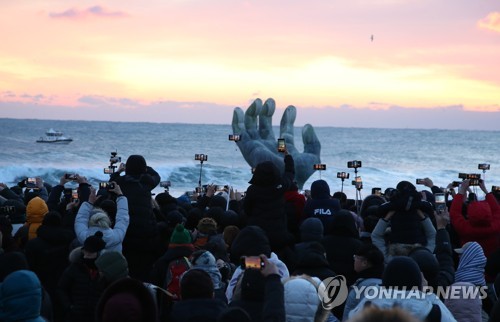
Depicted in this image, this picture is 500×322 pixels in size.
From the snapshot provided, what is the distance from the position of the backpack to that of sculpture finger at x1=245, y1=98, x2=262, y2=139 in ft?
38.0

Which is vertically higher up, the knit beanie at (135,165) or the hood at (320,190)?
the knit beanie at (135,165)

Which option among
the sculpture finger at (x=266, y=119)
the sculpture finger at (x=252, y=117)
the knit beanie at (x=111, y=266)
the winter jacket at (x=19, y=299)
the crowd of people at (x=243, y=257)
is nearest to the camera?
the winter jacket at (x=19, y=299)

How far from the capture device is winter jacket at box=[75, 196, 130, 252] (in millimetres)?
6094

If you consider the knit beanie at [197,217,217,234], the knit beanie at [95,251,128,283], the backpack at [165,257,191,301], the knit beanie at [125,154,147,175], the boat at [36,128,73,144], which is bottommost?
the boat at [36,128,73,144]

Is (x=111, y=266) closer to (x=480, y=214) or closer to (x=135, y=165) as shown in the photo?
(x=135, y=165)

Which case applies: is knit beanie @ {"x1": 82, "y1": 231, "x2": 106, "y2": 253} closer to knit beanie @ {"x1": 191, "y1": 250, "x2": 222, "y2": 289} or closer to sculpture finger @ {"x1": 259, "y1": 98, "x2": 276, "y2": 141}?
knit beanie @ {"x1": 191, "y1": 250, "x2": 222, "y2": 289}

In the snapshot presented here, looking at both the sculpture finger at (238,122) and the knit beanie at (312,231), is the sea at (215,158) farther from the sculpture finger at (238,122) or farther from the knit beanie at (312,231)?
the knit beanie at (312,231)

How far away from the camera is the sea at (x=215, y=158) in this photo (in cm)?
4269

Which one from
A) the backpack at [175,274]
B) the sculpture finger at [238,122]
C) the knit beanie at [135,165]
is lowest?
the backpack at [175,274]

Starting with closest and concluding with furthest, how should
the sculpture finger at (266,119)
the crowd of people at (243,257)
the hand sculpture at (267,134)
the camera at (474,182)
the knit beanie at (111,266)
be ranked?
the crowd of people at (243,257) → the knit beanie at (111,266) → the camera at (474,182) → the hand sculpture at (267,134) → the sculpture finger at (266,119)

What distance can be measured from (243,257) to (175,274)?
1.20 m

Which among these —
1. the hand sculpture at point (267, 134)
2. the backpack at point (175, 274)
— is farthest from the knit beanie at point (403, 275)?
the hand sculpture at point (267, 134)

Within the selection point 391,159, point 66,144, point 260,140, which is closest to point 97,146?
point 66,144

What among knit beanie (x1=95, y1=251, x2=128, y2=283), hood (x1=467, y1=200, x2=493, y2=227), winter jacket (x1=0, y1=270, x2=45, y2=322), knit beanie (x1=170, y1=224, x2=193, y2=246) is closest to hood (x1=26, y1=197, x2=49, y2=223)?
knit beanie (x1=170, y1=224, x2=193, y2=246)
